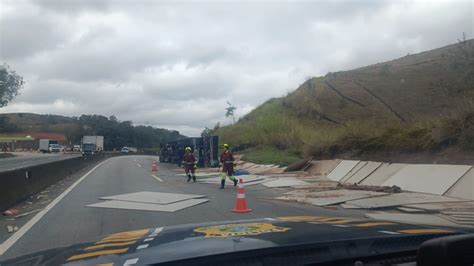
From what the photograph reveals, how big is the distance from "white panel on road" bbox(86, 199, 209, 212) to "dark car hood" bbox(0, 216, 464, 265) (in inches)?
373

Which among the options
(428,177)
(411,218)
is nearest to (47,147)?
(428,177)

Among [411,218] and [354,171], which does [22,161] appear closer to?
[354,171]

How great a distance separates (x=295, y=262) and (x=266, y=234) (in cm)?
55

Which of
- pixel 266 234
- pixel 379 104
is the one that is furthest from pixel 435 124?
pixel 379 104

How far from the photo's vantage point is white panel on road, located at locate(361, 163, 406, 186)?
1934cm

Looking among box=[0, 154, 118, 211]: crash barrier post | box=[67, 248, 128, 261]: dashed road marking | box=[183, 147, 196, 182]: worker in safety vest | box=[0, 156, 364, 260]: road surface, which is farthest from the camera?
box=[183, 147, 196, 182]: worker in safety vest

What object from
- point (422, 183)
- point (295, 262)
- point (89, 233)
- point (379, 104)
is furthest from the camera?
point (379, 104)

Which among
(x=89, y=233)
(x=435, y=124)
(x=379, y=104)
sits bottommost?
(x=89, y=233)

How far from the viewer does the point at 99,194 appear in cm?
1741

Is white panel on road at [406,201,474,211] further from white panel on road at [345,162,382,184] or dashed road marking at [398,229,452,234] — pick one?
dashed road marking at [398,229,452,234]

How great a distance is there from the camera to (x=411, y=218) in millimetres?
10938

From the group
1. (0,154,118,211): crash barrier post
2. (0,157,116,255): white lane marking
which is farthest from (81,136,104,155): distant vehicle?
(0,157,116,255): white lane marking

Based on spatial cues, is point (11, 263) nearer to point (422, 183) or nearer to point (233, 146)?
point (422, 183)

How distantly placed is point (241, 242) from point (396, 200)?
11.9 meters
